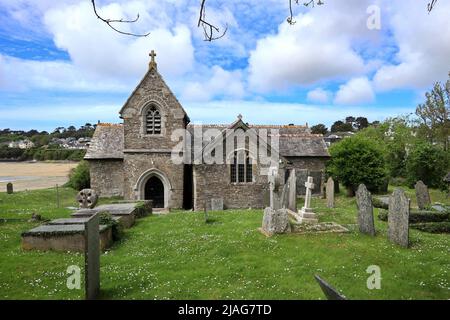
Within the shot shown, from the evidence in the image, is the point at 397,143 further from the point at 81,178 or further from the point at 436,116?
the point at 81,178

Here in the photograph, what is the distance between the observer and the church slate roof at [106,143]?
1053 inches

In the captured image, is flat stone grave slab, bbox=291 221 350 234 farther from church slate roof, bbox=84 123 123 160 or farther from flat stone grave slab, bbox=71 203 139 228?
church slate roof, bbox=84 123 123 160

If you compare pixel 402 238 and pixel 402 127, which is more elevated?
pixel 402 127

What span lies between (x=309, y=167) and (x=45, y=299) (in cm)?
2582

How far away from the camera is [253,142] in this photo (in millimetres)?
22656

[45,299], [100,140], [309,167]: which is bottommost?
[45,299]

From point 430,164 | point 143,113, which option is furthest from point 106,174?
point 430,164

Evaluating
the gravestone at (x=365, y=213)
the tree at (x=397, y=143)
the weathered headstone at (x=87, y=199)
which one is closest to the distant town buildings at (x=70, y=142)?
the tree at (x=397, y=143)

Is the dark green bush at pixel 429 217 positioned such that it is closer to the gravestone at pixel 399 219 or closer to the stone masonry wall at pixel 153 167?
the gravestone at pixel 399 219

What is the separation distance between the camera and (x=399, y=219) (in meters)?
10.9

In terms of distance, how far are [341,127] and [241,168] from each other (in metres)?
125

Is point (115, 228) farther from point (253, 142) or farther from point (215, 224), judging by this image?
point (253, 142)

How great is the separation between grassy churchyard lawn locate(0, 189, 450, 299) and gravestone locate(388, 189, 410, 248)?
37 centimetres
